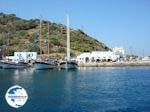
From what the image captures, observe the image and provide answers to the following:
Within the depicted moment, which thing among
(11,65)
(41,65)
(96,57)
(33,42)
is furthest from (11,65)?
(33,42)

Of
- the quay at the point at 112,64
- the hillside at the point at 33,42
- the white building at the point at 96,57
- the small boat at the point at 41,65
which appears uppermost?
the hillside at the point at 33,42

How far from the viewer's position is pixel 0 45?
160375 mm

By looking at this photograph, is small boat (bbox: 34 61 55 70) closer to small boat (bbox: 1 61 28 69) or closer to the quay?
small boat (bbox: 1 61 28 69)

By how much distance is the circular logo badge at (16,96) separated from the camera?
565 inches

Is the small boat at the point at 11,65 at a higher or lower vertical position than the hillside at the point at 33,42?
lower

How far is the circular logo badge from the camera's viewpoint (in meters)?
14.4

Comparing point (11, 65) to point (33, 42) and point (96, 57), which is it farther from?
point (33, 42)

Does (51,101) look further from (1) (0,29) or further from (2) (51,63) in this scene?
(1) (0,29)

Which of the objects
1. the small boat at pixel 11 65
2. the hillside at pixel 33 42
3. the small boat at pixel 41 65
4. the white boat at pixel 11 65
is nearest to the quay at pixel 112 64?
the hillside at pixel 33 42

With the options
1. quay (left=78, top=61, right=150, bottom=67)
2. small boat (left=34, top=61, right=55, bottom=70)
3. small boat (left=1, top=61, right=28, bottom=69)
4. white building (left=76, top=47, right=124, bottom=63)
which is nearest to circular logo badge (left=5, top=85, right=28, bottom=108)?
small boat (left=34, top=61, right=55, bottom=70)

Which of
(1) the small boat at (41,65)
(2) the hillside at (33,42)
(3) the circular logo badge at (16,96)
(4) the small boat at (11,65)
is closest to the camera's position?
(3) the circular logo badge at (16,96)

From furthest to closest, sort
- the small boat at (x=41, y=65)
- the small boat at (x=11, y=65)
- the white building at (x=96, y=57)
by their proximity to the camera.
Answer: the white building at (x=96, y=57) → the small boat at (x=11, y=65) → the small boat at (x=41, y=65)

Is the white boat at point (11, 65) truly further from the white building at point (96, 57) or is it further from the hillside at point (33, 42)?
the white building at point (96, 57)

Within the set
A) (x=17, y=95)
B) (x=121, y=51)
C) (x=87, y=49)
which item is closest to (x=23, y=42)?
(x=87, y=49)
